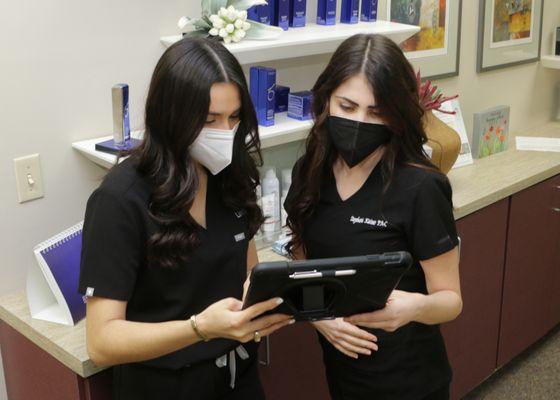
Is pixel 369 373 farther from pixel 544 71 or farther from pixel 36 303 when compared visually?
pixel 544 71

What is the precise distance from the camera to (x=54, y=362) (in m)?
1.75

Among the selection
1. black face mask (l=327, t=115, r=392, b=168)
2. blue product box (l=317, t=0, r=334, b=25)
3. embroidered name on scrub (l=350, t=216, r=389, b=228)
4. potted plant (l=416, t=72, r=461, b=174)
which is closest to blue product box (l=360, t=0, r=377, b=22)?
blue product box (l=317, t=0, r=334, b=25)

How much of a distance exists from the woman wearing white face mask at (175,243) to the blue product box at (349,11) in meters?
1.17

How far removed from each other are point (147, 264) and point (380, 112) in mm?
592

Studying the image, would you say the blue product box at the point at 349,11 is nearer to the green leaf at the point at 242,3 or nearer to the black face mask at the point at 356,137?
the green leaf at the point at 242,3

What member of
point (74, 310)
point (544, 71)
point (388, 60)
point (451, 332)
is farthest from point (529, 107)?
point (74, 310)

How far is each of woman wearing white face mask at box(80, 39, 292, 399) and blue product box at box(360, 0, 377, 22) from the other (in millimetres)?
1267

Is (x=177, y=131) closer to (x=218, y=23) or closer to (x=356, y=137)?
(x=356, y=137)

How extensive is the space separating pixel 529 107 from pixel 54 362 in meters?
2.90

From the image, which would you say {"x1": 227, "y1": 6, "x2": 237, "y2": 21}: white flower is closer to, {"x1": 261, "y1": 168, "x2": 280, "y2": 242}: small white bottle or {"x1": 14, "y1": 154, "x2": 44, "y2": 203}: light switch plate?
{"x1": 261, "y1": 168, "x2": 280, "y2": 242}: small white bottle

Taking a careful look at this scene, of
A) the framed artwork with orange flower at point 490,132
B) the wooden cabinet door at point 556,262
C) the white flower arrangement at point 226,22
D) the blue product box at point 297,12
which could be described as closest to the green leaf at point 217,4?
the white flower arrangement at point 226,22

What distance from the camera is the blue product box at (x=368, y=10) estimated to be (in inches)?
102

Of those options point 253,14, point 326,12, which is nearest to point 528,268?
point 326,12

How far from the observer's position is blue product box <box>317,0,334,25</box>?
245cm
